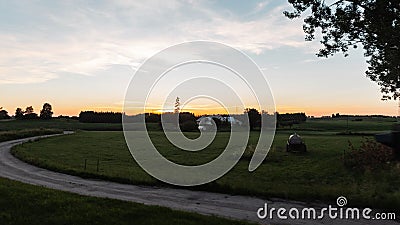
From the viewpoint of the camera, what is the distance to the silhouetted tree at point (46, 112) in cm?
12475

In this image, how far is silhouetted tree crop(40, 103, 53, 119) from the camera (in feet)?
409

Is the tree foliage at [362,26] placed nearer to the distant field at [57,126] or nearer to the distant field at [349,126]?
the distant field at [349,126]

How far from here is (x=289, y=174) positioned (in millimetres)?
19797

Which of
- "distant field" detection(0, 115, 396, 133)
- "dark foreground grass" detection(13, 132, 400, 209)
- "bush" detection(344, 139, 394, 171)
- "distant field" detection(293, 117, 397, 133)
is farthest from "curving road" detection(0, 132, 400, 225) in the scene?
"distant field" detection(293, 117, 397, 133)

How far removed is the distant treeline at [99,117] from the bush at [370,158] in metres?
95.9

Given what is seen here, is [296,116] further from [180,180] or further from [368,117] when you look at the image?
[180,180]

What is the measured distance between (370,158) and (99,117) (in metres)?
106

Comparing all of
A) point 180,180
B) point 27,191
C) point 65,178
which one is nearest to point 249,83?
point 180,180

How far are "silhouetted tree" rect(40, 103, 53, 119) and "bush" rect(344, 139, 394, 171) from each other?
121612 millimetres

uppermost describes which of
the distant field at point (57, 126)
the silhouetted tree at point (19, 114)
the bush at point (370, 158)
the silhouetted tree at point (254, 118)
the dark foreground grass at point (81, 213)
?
the silhouetted tree at point (19, 114)

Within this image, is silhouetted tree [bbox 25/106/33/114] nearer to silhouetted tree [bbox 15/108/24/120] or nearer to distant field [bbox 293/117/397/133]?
silhouetted tree [bbox 15/108/24/120]

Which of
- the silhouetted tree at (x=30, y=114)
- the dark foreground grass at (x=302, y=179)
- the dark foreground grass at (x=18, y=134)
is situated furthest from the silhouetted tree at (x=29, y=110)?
A: the dark foreground grass at (x=302, y=179)

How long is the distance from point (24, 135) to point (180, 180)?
4688cm

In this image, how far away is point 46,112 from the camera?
5025 inches
